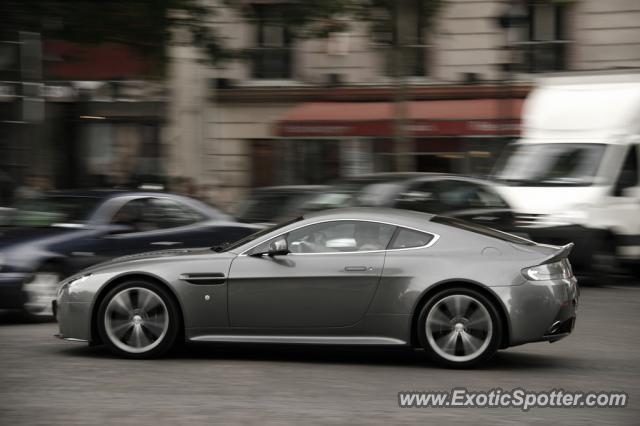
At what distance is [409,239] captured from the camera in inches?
319

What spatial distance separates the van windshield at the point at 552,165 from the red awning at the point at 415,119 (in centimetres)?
642

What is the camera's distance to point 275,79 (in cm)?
2472

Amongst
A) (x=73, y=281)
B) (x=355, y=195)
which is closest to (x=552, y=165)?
(x=355, y=195)

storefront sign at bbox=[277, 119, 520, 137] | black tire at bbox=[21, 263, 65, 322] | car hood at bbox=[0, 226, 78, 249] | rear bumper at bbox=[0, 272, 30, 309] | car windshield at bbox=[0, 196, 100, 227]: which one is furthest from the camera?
storefront sign at bbox=[277, 119, 520, 137]

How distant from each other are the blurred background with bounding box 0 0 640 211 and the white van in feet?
19.6

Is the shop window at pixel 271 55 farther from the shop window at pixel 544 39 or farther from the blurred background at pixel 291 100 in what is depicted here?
the shop window at pixel 544 39

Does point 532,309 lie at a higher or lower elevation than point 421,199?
lower

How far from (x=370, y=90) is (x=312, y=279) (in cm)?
1620

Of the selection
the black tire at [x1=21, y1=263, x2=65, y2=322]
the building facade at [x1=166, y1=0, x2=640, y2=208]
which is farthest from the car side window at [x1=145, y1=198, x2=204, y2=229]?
the building facade at [x1=166, y1=0, x2=640, y2=208]

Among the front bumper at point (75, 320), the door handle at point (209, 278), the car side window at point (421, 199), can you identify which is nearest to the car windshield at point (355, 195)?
the car side window at point (421, 199)

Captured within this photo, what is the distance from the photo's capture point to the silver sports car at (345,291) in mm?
7801

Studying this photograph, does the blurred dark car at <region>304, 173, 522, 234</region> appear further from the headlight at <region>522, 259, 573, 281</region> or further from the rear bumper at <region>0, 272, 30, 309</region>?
the headlight at <region>522, 259, 573, 281</region>

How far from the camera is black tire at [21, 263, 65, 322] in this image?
416 inches

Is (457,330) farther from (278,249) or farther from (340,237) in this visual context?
(278,249)
